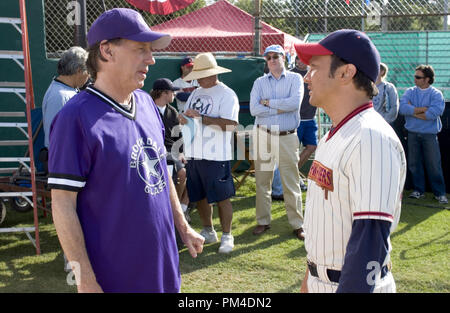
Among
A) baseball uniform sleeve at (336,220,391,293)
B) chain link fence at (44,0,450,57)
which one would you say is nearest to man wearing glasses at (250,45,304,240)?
chain link fence at (44,0,450,57)

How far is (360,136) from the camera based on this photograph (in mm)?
1955

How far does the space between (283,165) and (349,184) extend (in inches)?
178

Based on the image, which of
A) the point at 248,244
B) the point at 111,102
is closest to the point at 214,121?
the point at 248,244

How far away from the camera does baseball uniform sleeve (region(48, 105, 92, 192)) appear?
6.95 feet

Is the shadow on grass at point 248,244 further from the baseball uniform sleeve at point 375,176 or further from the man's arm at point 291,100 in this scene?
the baseball uniform sleeve at point 375,176

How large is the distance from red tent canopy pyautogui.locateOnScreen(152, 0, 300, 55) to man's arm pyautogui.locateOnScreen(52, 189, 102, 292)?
357 inches

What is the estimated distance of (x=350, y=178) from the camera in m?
1.96

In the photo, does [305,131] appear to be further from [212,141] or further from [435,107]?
[212,141]

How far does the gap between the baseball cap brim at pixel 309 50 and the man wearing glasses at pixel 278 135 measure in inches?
162

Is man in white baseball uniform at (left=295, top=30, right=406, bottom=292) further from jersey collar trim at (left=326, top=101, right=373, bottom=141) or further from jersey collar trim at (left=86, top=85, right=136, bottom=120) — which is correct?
jersey collar trim at (left=86, top=85, right=136, bottom=120)

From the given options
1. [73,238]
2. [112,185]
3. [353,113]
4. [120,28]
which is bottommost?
[73,238]

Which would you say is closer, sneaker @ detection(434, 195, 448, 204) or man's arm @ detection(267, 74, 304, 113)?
man's arm @ detection(267, 74, 304, 113)

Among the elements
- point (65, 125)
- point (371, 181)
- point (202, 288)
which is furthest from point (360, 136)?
point (202, 288)

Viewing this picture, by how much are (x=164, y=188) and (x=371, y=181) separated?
102 centimetres
